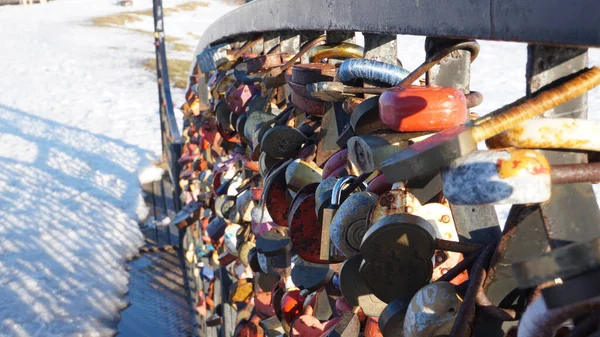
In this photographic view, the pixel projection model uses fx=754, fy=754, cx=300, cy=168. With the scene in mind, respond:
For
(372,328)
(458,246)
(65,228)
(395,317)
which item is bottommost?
(65,228)

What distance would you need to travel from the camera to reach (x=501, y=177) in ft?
2.25

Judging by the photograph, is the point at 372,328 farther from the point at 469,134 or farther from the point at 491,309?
the point at 469,134

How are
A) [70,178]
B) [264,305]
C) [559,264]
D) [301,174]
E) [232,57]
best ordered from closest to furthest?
[559,264] < [301,174] < [264,305] < [232,57] < [70,178]

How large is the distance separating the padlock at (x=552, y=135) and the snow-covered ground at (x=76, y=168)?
13.2 ft

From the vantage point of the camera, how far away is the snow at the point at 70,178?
244 inches

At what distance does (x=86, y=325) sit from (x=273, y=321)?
159 inches

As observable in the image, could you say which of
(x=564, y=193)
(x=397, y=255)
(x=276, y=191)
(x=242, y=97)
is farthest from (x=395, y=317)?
(x=242, y=97)

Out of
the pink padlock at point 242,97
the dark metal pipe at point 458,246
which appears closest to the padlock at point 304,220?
the dark metal pipe at point 458,246

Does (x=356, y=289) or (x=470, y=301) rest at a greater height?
(x=470, y=301)

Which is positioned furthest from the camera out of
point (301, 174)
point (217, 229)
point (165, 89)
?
point (165, 89)

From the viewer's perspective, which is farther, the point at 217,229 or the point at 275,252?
the point at 217,229

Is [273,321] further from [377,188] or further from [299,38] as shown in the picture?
[377,188]

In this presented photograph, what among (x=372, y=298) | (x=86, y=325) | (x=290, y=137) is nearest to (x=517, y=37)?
(x=372, y=298)

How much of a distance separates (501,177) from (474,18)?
231 mm
